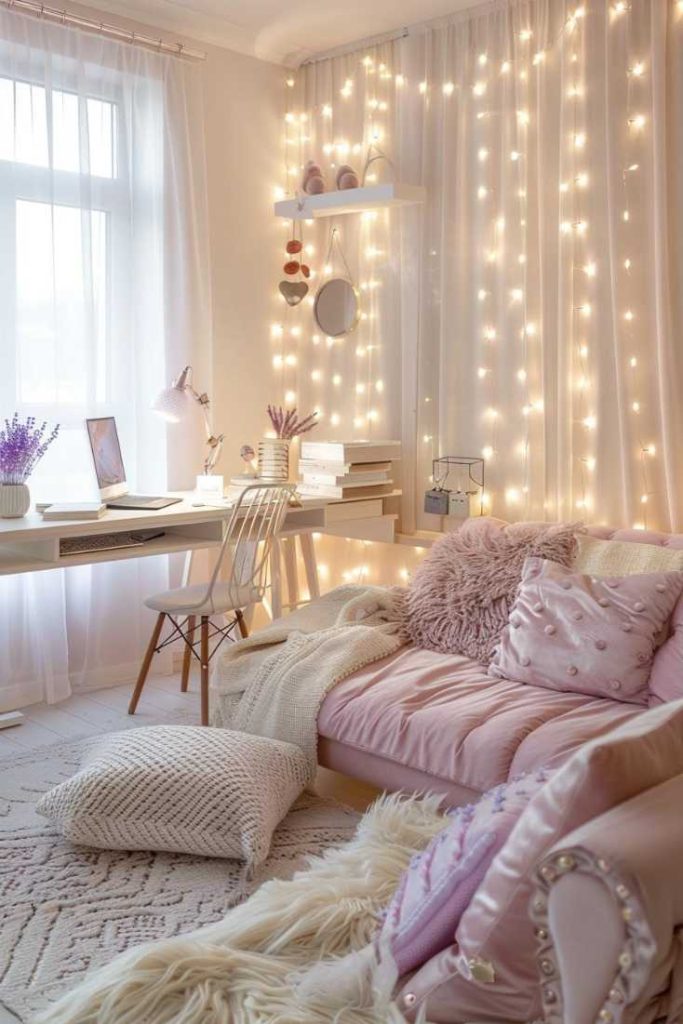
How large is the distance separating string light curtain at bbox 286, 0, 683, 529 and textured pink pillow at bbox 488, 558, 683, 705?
715 millimetres

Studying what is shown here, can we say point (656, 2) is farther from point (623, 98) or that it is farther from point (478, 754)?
point (478, 754)

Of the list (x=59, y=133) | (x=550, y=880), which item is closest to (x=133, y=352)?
(x=59, y=133)

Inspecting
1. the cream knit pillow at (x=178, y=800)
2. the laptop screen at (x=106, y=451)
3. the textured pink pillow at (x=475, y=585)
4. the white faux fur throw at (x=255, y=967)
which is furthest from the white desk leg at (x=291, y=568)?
the white faux fur throw at (x=255, y=967)

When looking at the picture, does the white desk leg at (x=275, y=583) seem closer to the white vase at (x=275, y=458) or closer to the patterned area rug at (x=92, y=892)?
the white vase at (x=275, y=458)

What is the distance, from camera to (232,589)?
3.72m

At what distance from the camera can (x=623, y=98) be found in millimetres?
3580

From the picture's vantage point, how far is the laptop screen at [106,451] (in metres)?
3.79

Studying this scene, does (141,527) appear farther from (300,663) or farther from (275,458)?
(275,458)

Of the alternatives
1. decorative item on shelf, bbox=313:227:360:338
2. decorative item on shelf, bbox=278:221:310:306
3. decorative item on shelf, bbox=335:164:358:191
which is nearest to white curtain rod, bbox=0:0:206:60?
decorative item on shelf, bbox=335:164:358:191

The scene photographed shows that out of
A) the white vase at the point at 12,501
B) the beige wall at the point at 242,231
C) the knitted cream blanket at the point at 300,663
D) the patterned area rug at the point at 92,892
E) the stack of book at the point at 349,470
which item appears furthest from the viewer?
the beige wall at the point at 242,231

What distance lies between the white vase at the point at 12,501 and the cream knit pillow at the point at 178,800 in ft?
3.62

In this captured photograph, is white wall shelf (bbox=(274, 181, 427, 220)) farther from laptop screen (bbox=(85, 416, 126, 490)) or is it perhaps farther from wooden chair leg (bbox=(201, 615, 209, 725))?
wooden chair leg (bbox=(201, 615, 209, 725))

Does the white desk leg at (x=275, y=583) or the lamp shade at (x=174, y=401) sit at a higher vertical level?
the lamp shade at (x=174, y=401)

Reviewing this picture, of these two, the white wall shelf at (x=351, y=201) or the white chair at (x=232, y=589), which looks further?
the white wall shelf at (x=351, y=201)
